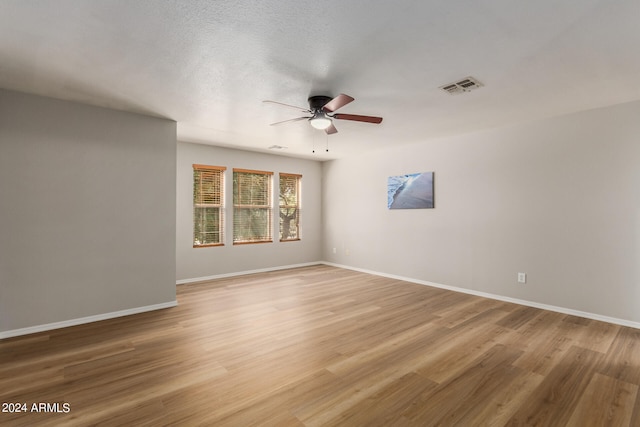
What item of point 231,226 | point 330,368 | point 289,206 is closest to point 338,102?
point 330,368

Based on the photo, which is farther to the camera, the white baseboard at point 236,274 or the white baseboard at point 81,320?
the white baseboard at point 236,274

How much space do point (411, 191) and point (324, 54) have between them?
3.76 m

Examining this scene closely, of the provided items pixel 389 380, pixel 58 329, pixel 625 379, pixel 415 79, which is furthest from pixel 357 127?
pixel 58 329

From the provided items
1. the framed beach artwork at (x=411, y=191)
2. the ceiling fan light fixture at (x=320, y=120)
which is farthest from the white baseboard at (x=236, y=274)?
the ceiling fan light fixture at (x=320, y=120)

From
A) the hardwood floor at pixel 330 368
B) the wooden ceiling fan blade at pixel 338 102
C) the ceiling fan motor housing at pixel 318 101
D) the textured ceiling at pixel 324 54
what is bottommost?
the hardwood floor at pixel 330 368

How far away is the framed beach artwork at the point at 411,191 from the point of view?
5477mm

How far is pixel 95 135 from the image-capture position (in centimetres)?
369

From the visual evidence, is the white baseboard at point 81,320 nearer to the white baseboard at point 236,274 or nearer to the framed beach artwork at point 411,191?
the white baseboard at point 236,274

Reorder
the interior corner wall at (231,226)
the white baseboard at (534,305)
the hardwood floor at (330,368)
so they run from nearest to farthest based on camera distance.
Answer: the hardwood floor at (330,368), the white baseboard at (534,305), the interior corner wall at (231,226)

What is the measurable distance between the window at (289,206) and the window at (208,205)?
1451mm

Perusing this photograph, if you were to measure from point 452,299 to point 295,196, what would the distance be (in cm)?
411

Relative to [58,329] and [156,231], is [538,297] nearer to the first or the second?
[156,231]

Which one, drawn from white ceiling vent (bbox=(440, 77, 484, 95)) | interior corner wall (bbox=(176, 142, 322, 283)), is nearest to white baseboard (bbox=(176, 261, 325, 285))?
interior corner wall (bbox=(176, 142, 322, 283))

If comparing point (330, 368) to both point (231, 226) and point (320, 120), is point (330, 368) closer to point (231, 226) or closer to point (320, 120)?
point (320, 120)
